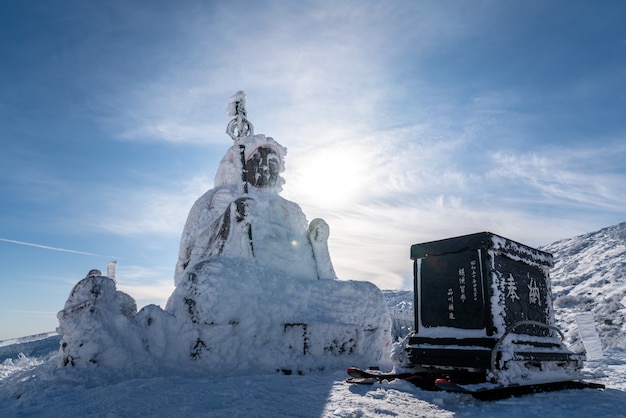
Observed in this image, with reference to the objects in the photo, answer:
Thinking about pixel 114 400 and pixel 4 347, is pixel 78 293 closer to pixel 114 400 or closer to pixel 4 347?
pixel 114 400

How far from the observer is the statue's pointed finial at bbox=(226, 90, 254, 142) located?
7668mm

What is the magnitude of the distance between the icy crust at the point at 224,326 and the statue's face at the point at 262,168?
91.6 inches

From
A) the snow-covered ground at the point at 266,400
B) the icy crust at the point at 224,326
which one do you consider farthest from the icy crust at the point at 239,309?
the snow-covered ground at the point at 266,400

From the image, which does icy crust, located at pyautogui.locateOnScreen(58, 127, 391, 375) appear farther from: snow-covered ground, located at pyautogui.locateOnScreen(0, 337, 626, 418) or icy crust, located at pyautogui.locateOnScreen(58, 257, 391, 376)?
snow-covered ground, located at pyautogui.locateOnScreen(0, 337, 626, 418)

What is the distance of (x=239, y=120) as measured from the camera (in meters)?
7.68

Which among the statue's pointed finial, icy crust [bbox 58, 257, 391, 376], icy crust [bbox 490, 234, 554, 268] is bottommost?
icy crust [bbox 58, 257, 391, 376]

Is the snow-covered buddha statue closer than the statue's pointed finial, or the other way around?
the snow-covered buddha statue

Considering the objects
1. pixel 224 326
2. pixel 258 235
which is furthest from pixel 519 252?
pixel 258 235

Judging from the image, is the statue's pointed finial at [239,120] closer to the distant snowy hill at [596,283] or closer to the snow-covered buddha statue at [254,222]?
the snow-covered buddha statue at [254,222]

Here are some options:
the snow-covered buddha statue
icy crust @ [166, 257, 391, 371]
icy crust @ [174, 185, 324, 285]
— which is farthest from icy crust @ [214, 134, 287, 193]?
icy crust @ [166, 257, 391, 371]

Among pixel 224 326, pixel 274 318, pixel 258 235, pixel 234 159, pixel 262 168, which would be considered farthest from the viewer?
pixel 262 168

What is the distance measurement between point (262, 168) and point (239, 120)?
101cm

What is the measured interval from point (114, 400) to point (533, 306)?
4.24 metres

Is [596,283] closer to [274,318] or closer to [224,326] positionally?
[274,318]
